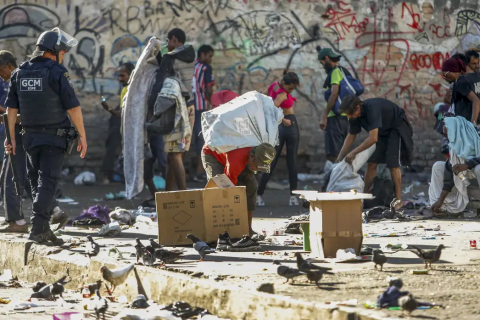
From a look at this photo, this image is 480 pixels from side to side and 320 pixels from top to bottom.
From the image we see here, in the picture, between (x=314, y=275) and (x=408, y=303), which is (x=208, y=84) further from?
(x=408, y=303)

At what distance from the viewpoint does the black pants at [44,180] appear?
8.06 m

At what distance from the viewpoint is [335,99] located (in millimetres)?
12523

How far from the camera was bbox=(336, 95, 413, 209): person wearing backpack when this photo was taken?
34.4 feet

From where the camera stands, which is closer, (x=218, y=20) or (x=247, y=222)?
(x=247, y=222)

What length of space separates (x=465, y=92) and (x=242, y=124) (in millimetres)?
3590

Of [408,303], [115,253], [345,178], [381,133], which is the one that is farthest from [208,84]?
[408,303]

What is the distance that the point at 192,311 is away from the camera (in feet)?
18.8

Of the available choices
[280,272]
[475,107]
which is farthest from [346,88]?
[280,272]

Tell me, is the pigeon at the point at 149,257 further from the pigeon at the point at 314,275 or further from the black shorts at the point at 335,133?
the black shorts at the point at 335,133

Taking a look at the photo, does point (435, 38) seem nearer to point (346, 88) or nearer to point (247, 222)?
point (346, 88)

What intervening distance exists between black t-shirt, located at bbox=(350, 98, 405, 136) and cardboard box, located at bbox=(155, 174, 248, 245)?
3.16 metres

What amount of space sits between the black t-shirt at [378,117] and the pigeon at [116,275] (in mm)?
4802

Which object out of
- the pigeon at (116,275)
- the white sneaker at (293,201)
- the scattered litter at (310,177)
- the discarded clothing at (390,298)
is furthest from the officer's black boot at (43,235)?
the scattered litter at (310,177)

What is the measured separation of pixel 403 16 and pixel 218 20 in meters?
3.22
